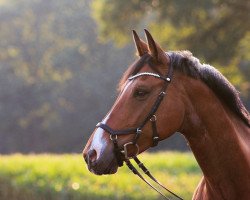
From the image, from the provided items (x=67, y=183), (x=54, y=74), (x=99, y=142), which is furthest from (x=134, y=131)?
(x=54, y=74)

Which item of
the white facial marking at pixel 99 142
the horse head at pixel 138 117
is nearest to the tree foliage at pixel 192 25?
the horse head at pixel 138 117

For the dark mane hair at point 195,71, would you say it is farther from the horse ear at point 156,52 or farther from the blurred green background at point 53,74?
the blurred green background at point 53,74

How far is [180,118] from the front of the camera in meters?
3.54

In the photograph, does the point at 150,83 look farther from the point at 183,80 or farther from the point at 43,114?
the point at 43,114

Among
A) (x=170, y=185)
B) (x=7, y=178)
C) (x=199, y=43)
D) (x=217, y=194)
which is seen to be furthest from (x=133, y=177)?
(x=217, y=194)

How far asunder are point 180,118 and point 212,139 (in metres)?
0.25

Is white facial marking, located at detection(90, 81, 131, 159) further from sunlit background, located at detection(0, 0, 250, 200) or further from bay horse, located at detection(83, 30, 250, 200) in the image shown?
sunlit background, located at detection(0, 0, 250, 200)

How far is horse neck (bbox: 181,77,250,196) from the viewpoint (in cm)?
362

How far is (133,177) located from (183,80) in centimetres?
611

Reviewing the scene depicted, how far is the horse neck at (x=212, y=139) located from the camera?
3615 millimetres

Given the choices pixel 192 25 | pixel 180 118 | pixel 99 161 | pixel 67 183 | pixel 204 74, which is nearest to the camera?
pixel 99 161

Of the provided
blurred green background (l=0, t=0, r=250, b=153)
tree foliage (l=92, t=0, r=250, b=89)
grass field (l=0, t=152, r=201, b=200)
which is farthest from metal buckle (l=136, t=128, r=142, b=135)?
blurred green background (l=0, t=0, r=250, b=153)

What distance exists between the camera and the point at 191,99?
361cm

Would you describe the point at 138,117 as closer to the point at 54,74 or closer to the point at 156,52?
the point at 156,52
